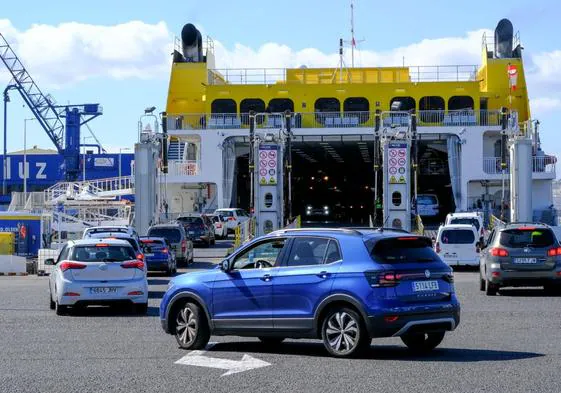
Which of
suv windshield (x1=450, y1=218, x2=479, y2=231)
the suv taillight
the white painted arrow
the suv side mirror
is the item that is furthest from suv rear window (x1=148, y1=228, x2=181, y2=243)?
the suv taillight

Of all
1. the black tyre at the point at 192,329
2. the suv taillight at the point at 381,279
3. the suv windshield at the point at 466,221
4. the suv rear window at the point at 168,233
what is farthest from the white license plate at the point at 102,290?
the suv windshield at the point at 466,221

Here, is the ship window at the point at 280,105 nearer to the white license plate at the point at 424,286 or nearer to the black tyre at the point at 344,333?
the white license plate at the point at 424,286

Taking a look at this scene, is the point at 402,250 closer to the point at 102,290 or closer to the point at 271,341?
the point at 271,341

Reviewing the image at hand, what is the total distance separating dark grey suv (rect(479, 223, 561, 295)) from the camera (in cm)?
2392

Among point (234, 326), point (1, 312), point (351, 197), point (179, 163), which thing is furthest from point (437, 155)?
point (234, 326)

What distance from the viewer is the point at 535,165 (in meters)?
56.3

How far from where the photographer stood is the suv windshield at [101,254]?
20922 millimetres

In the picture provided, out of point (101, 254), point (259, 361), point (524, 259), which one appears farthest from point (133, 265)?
point (524, 259)

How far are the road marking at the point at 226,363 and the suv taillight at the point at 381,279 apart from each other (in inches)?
61.6

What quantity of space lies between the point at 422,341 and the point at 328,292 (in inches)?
65.1

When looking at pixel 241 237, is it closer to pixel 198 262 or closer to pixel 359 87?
pixel 198 262

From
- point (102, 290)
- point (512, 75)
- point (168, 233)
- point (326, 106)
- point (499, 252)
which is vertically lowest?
point (102, 290)

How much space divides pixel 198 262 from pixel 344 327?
28036 mm

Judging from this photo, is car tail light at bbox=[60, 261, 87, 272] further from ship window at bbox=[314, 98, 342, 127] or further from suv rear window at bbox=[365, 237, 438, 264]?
ship window at bbox=[314, 98, 342, 127]
